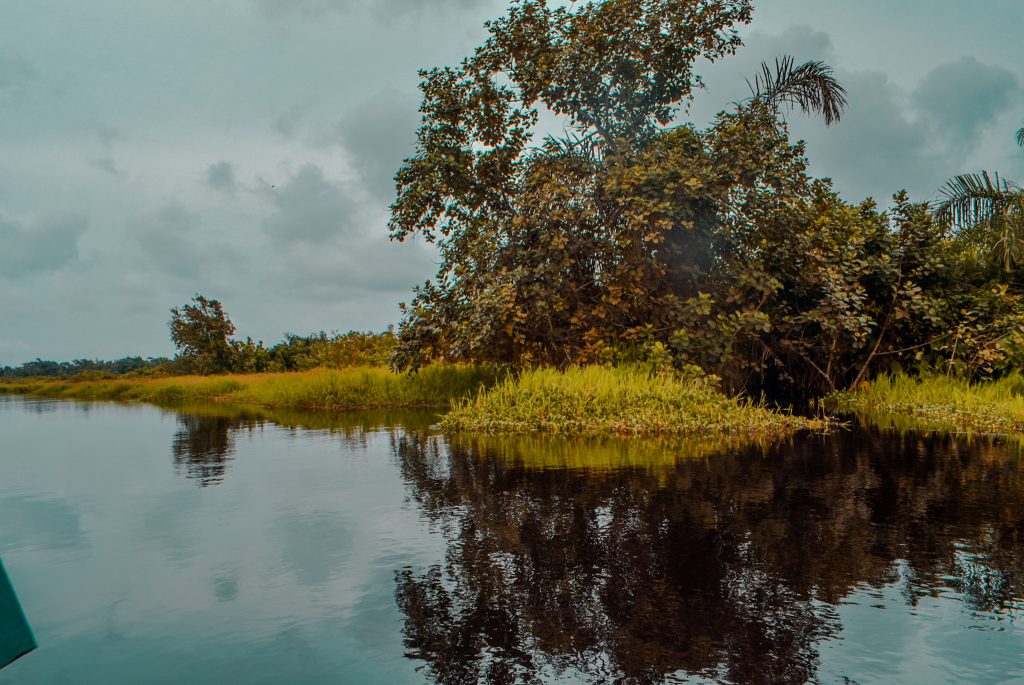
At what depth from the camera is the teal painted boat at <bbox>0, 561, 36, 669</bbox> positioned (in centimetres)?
187

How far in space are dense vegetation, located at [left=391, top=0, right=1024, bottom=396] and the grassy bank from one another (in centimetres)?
69

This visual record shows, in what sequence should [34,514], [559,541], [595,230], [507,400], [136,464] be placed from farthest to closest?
[595,230] → [507,400] → [136,464] → [34,514] → [559,541]

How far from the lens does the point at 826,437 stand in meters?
12.7

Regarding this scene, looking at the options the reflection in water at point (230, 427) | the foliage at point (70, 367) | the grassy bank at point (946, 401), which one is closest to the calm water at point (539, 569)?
the reflection in water at point (230, 427)

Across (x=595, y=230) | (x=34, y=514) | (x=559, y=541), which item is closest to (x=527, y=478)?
(x=559, y=541)

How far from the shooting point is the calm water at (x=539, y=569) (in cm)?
414

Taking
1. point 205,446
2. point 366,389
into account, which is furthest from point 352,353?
point 205,446

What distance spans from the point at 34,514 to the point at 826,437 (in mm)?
11002

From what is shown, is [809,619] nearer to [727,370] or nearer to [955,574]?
[955,574]

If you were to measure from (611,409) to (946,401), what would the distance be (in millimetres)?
7542

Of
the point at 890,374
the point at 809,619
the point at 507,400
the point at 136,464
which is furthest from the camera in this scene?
the point at 890,374

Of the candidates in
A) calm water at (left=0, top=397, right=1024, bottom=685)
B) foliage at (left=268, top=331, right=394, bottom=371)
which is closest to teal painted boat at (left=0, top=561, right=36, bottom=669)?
calm water at (left=0, top=397, right=1024, bottom=685)

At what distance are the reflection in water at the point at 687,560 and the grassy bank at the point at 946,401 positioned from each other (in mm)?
4379

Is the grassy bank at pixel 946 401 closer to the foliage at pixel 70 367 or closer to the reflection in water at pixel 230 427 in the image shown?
the reflection in water at pixel 230 427
